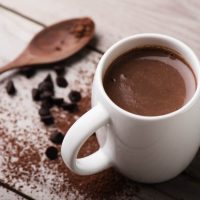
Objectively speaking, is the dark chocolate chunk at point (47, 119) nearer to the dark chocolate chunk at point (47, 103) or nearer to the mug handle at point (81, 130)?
the dark chocolate chunk at point (47, 103)

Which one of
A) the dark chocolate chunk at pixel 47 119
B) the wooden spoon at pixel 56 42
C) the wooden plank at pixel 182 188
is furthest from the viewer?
the wooden spoon at pixel 56 42

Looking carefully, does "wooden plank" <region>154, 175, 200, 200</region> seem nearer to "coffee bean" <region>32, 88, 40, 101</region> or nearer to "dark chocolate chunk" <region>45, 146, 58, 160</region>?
"dark chocolate chunk" <region>45, 146, 58, 160</region>

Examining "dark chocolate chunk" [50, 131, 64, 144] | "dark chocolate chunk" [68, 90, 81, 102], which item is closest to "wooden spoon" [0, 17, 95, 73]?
"dark chocolate chunk" [68, 90, 81, 102]

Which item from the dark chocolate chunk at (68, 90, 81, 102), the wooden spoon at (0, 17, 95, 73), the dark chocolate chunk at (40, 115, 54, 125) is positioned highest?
the wooden spoon at (0, 17, 95, 73)

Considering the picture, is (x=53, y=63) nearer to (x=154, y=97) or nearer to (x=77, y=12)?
(x=77, y=12)

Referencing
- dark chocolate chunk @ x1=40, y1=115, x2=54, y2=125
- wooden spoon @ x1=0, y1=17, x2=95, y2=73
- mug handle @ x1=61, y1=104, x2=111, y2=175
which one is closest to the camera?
mug handle @ x1=61, y1=104, x2=111, y2=175

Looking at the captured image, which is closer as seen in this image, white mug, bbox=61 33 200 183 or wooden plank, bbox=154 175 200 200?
white mug, bbox=61 33 200 183

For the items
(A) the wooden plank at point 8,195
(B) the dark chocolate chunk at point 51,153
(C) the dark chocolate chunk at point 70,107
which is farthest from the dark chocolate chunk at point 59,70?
(A) the wooden plank at point 8,195

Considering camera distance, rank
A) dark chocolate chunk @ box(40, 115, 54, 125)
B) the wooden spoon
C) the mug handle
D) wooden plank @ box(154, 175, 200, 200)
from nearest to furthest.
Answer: the mug handle
wooden plank @ box(154, 175, 200, 200)
dark chocolate chunk @ box(40, 115, 54, 125)
the wooden spoon
